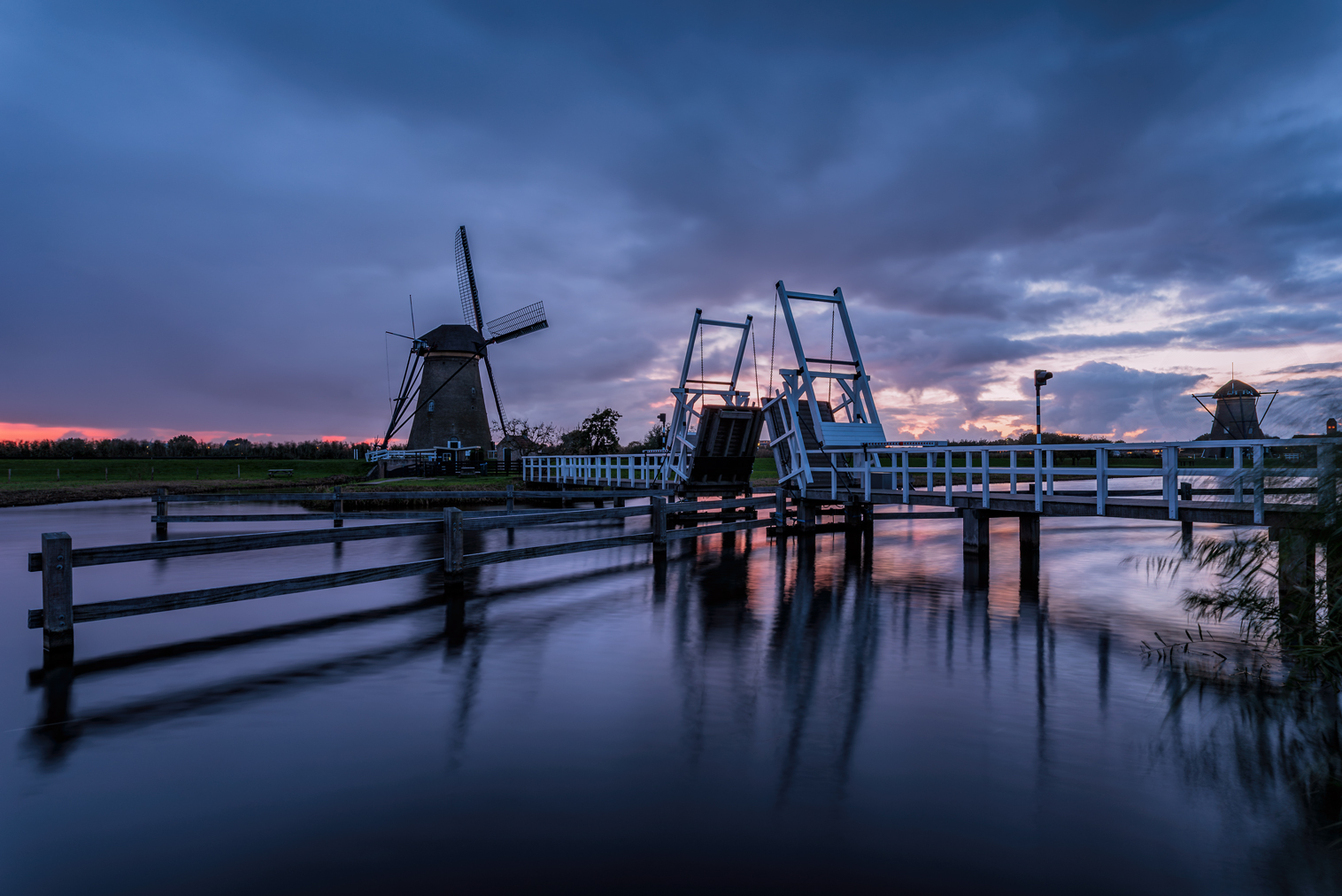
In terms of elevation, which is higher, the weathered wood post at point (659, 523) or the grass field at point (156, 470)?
the grass field at point (156, 470)

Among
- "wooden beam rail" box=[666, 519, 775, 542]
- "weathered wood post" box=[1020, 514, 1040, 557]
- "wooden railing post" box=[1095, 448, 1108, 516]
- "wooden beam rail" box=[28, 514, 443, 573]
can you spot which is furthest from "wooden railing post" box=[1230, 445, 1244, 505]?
"wooden beam rail" box=[28, 514, 443, 573]

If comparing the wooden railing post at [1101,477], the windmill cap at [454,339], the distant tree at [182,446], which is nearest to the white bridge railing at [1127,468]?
the wooden railing post at [1101,477]

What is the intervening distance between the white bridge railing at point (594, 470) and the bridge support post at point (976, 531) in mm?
11939

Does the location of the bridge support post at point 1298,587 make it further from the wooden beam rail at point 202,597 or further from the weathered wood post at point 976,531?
the wooden beam rail at point 202,597

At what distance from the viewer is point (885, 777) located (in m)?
5.86

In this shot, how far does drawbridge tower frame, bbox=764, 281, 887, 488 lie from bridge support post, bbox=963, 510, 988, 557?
3.31 metres

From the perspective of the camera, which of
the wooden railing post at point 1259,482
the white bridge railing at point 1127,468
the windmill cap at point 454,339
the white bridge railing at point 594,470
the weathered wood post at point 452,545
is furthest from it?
the windmill cap at point 454,339

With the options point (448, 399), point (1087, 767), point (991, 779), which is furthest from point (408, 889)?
point (448, 399)

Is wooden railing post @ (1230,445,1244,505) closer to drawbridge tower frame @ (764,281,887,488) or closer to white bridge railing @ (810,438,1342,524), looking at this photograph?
white bridge railing @ (810,438,1342,524)

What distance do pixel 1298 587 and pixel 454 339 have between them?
2107 inches

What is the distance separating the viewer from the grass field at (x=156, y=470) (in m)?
58.3

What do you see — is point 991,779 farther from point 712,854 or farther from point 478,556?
point 478,556

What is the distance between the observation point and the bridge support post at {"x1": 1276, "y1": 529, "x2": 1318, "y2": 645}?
644cm

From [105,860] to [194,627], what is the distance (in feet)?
26.4
